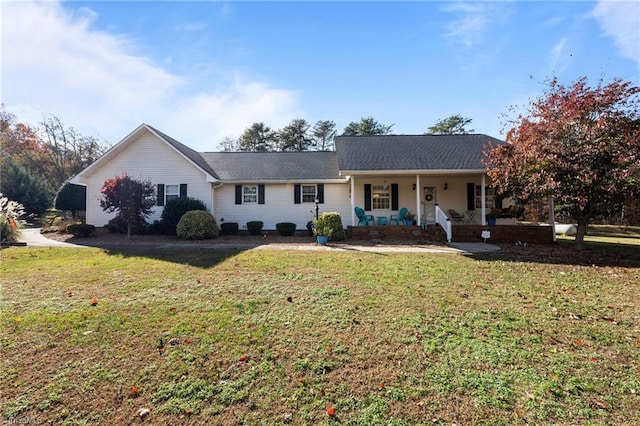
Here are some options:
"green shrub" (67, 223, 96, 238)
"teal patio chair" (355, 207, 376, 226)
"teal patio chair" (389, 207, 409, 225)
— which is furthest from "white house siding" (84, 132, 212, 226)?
"teal patio chair" (389, 207, 409, 225)

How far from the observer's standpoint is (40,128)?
111ft

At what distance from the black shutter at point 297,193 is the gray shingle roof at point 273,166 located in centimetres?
46

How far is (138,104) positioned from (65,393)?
11.4 meters

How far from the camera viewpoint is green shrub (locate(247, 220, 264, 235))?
15.4 meters

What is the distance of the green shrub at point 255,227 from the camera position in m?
15.4

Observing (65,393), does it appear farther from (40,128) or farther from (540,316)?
(40,128)

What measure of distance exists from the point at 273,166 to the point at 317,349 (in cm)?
1536

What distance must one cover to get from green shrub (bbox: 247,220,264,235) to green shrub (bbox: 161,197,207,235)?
2.78m

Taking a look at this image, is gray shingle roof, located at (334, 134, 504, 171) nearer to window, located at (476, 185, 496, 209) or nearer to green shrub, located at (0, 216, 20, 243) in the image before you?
window, located at (476, 185, 496, 209)

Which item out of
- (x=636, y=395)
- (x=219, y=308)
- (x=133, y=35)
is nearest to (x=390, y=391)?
(x=636, y=395)

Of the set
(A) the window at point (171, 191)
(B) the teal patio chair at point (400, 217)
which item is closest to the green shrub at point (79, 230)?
(A) the window at point (171, 191)

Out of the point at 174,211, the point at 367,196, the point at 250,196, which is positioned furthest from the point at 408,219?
the point at 174,211

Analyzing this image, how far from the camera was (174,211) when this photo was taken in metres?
14.2

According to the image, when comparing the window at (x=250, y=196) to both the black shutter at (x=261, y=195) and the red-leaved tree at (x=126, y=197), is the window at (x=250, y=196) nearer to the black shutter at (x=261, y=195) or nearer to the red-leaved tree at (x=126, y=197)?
the black shutter at (x=261, y=195)
